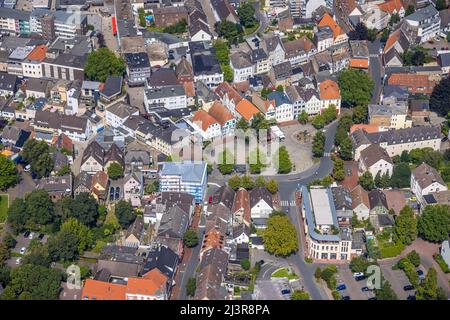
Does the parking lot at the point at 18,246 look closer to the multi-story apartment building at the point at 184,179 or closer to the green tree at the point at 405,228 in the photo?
the multi-story apartment building at the point at 184,179

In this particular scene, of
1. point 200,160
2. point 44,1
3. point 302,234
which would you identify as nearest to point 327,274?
point 302,234

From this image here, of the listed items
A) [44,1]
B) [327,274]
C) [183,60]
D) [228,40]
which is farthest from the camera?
[44,1]

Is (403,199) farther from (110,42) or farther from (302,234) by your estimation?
(110,42)

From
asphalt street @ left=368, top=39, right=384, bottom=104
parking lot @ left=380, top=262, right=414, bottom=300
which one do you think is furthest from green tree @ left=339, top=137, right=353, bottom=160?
parking lot @ left=380, top=262, right=414, bottom=300

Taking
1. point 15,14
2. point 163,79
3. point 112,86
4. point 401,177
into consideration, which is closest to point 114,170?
point 112,86

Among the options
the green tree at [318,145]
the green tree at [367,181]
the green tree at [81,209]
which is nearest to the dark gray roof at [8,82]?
the green tree at [81,209]

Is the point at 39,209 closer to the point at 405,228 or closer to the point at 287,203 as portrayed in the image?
the point at 287,203

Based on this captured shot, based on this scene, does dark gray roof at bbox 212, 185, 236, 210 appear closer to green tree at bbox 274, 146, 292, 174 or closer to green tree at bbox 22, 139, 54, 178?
green tree at bbox 274, 146, 292, 174
